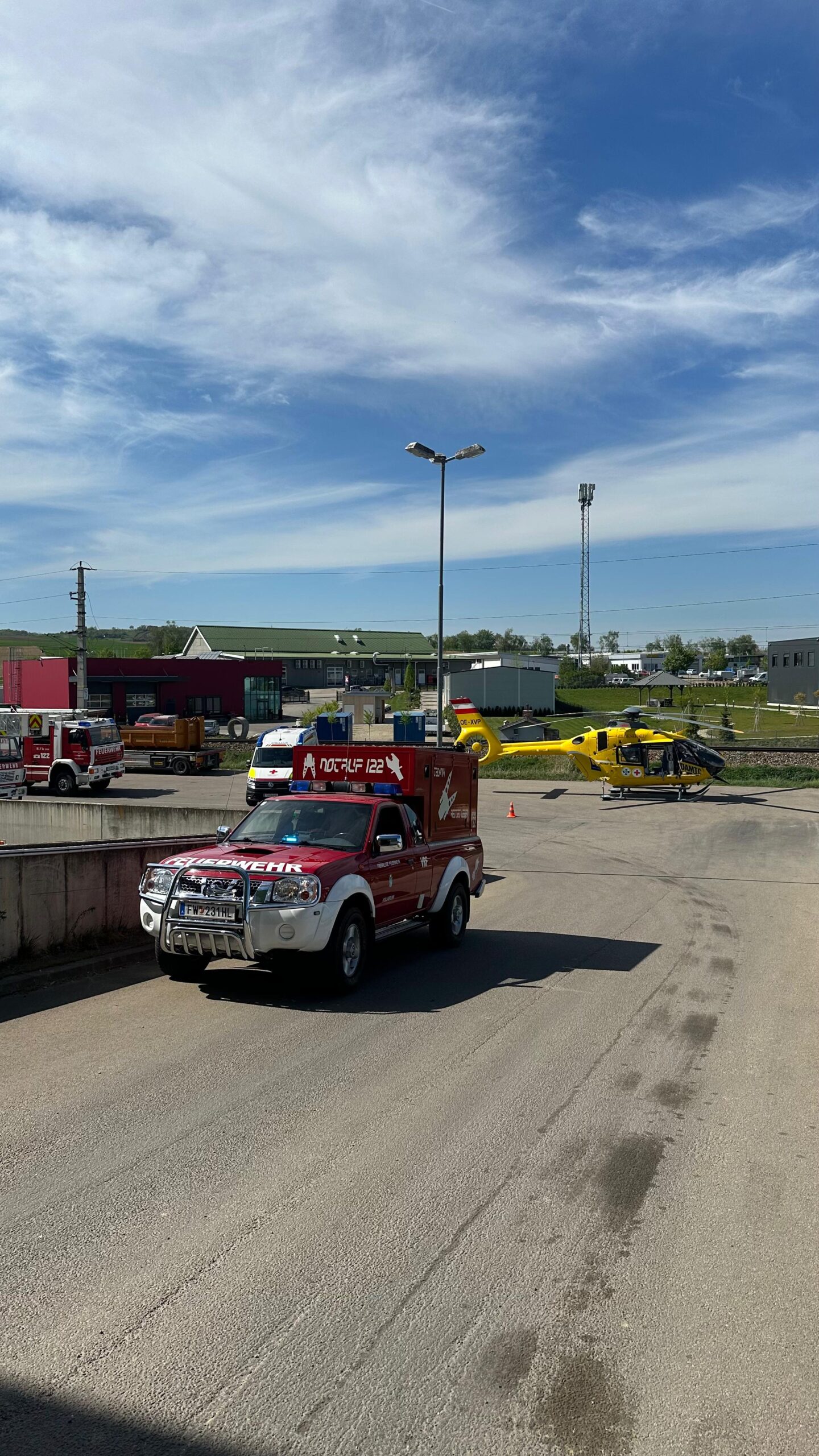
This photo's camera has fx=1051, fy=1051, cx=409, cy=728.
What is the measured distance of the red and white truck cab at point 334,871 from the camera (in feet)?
29.1

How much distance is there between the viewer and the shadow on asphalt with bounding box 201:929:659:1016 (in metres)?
9.27

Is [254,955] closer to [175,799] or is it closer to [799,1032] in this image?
[799,1032]

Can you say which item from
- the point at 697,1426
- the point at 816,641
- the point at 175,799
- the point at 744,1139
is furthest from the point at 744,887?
the point at 816,641

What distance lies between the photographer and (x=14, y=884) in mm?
9875

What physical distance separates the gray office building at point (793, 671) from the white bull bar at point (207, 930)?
8055 cm

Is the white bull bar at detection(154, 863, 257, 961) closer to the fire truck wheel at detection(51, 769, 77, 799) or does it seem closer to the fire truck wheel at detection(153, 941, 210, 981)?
the fire truck wheel at detection(153, 941, 210, 981)

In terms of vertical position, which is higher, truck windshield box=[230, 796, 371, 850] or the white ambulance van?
truck windshield box=[230, 796, 371, 850]

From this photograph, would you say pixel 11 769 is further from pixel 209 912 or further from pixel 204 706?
pixel 204 706

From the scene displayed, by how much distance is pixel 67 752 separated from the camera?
115 feet

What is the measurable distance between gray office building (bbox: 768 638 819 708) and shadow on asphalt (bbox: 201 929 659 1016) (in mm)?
76177

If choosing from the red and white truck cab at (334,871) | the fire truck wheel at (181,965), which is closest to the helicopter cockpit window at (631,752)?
the red and white truck cab at (334,871)

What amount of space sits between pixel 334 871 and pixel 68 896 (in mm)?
3154

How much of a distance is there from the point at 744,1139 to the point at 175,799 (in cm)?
2889

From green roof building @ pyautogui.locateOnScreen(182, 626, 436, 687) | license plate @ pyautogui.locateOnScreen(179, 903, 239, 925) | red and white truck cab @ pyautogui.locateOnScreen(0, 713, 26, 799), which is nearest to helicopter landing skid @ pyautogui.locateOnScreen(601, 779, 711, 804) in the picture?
red and white truck cab @ pyautogui.locateOnScreen(0, 713, 26, 799)
